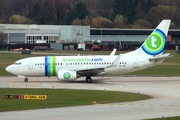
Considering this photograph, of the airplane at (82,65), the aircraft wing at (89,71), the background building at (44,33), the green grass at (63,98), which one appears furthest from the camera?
the background building at (44,33)

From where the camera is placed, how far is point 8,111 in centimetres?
3647

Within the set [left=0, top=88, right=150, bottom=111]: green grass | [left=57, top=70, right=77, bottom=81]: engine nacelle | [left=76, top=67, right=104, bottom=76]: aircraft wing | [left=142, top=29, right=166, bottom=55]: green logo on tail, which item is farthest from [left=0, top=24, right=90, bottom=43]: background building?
[left=0, top=88, right=150, bottom=111]: green grass

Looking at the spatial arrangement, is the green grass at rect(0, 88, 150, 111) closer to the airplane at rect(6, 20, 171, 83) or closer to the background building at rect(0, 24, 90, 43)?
the airplane at rect(6, 20, 171, 83)

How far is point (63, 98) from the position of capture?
43844 mm

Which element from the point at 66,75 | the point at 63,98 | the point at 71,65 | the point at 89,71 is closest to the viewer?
the point at 63,98

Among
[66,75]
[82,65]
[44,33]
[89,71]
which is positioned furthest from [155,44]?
[44,33]

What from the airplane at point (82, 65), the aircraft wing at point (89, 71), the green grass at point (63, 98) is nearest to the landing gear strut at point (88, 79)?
the airplane at point (82, 65)

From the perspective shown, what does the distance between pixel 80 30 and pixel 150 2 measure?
4542 cm

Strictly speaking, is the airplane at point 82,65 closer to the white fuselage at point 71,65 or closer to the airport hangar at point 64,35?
the white fuselage at point 71,65

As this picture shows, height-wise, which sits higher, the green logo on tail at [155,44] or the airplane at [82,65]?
the green logo on tail at [155,44]

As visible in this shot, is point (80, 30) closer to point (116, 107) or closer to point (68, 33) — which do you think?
point (68, 33)

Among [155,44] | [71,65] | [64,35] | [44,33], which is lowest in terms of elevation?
[71,65]

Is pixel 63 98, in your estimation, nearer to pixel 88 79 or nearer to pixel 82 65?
pixel 88 79

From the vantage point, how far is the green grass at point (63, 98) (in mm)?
39062
